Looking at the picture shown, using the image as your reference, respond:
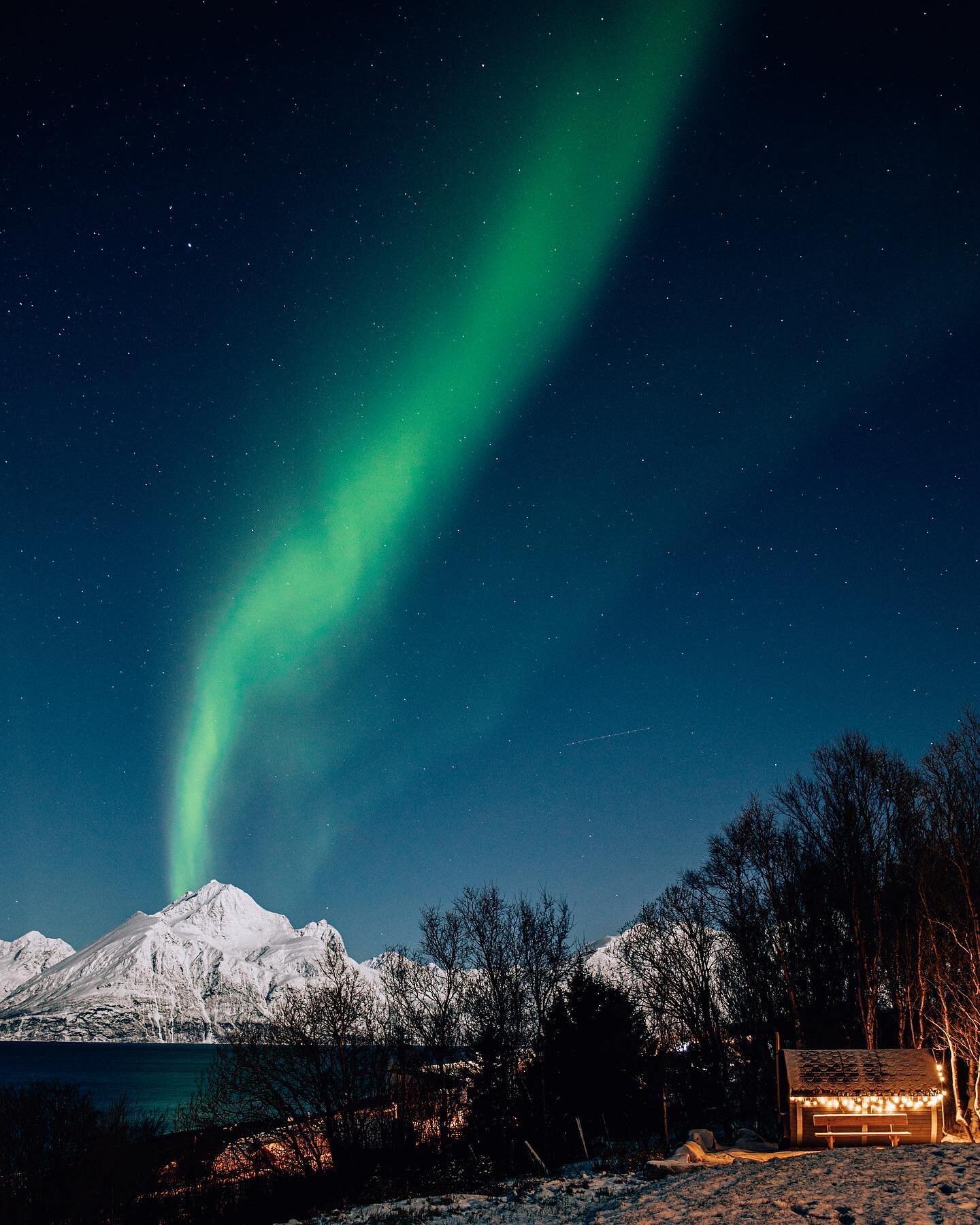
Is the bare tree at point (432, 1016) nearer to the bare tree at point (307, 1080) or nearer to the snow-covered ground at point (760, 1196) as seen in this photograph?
the bare tree at point (307, 1080)

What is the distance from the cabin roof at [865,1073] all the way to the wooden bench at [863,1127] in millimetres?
634

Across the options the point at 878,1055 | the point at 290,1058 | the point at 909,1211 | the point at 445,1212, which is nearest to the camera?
the point at 909,1211

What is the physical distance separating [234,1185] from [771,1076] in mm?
26632

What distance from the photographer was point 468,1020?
41500mm

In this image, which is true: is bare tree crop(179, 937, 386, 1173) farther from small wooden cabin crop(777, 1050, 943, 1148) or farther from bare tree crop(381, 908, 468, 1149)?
small wooden cabin crop(777, 1050, 943, 1148)

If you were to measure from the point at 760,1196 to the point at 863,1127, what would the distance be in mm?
8841

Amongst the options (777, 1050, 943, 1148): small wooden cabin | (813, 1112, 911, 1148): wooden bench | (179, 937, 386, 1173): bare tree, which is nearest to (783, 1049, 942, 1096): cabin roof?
(777, 1050, 943, 1148): small wooden cabin

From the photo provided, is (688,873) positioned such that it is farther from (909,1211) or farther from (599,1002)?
(909,1211)

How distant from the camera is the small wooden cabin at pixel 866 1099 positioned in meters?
20.3

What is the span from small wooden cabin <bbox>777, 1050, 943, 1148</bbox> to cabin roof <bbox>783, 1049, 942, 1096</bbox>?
0.06 feet

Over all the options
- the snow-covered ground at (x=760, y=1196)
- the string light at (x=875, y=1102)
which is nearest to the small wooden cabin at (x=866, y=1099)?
the string light at (x=875, y=1102)

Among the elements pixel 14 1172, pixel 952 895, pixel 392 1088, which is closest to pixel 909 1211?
pixel 952 895

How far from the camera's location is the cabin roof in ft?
66.8

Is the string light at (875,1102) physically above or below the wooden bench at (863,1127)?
above
